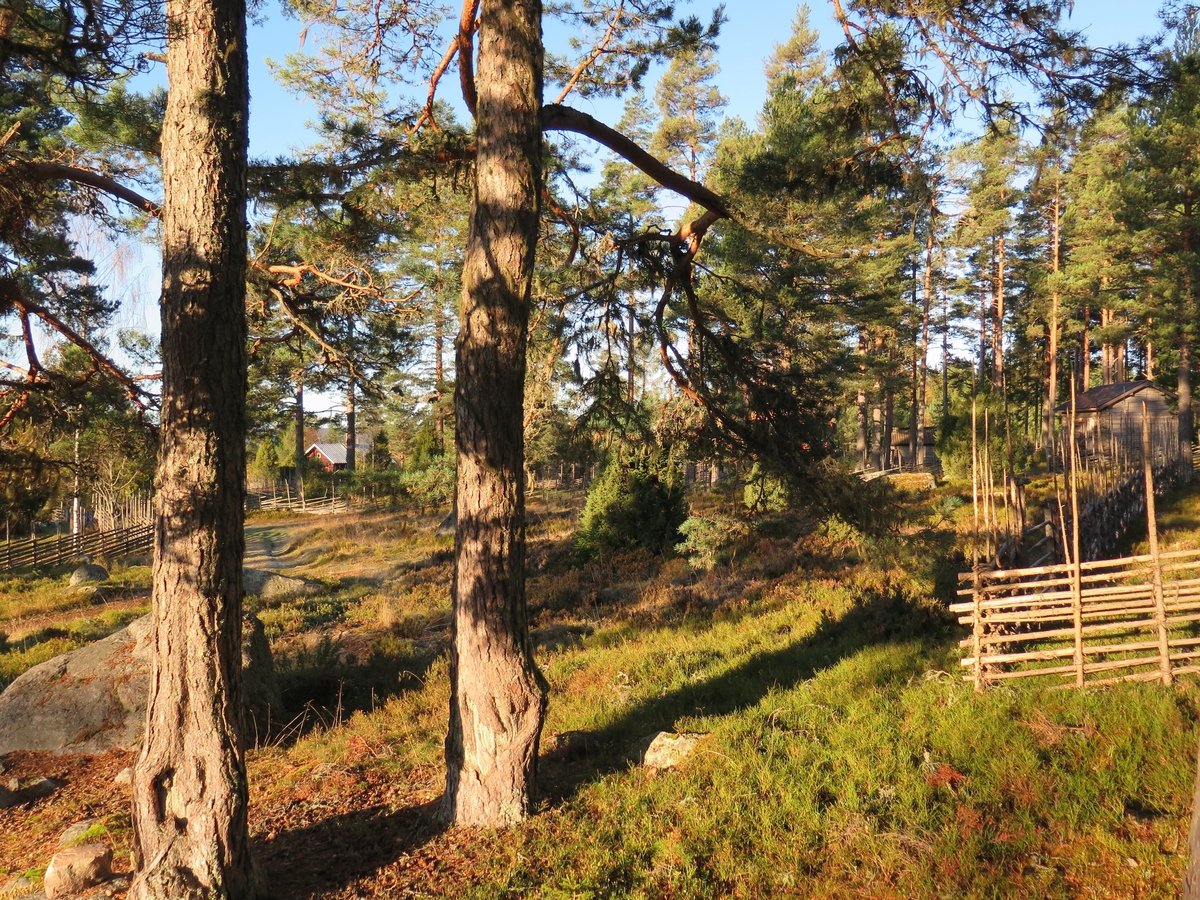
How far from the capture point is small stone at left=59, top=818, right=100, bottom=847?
5.34 metres

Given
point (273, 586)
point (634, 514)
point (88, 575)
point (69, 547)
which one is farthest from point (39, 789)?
point (69, 547)

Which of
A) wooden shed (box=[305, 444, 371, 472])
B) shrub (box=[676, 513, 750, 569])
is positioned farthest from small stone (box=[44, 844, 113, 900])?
wooden shed (box=[305, 444, 371, 472])

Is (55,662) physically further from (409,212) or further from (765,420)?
(765,420)

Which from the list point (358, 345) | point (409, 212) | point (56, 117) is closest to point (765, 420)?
point (409, 212)

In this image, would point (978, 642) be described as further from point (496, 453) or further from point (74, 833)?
point (74, 833)

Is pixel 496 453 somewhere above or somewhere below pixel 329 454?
below

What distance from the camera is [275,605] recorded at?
1494cm

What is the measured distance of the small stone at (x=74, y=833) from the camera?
17.5 ft

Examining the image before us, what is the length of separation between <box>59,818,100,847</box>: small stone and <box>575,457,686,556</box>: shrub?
479 inches

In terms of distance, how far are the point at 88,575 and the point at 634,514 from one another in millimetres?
15913

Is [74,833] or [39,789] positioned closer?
[74,833]

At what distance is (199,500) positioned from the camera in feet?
14.0

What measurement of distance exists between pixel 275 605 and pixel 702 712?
11.1 metres

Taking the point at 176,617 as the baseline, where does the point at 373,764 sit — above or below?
below
